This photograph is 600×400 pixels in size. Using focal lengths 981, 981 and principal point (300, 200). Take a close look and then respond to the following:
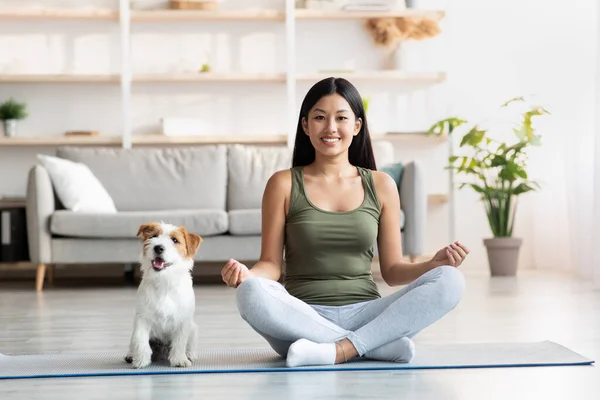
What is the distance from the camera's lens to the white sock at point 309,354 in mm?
2328

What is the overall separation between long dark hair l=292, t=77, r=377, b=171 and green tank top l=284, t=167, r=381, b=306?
0.54 feet

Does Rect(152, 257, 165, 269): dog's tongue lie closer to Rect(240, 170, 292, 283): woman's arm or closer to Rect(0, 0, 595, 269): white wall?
Rect(240, 170, 292, 283): woman's arm

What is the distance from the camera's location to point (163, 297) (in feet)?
7.81

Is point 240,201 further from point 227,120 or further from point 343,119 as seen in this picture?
point 343,119

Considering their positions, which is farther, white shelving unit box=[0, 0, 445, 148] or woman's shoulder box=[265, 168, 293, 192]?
white shelving unit box=[0, 0, 445, 148]

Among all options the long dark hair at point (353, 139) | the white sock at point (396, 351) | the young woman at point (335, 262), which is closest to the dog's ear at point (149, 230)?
the young woman at point (335, 262)

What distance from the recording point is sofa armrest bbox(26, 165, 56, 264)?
538 cm

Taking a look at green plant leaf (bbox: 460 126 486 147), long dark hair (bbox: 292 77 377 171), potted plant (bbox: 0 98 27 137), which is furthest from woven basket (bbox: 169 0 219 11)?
long dark hair (bbox: 292 77 377 171)

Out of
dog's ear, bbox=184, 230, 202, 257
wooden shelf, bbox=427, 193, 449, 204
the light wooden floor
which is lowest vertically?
the light wooden floor

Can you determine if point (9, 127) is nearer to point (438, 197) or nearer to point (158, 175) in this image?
point (158, 175)

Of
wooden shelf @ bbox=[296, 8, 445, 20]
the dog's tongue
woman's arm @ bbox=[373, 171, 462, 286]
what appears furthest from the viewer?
wooden shelf @ bbox=[296, 8, 445, 20]

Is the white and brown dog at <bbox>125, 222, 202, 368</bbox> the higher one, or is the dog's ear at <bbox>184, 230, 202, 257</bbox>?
the dog's ear at <bbox>184, 230, 202, 257</bbox>

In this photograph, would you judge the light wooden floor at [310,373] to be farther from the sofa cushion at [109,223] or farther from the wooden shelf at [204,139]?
the wooden shelf at [204,139]

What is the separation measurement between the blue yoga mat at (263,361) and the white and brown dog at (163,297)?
5cm
